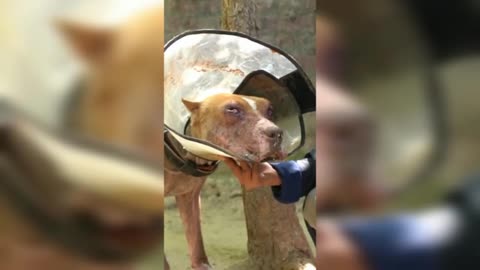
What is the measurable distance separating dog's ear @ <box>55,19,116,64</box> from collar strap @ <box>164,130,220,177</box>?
1.08 ft

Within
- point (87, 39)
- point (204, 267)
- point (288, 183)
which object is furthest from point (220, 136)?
point (87, 39)

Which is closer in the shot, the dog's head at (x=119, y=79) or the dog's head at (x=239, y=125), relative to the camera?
the dog's head at (x=119, y=79)

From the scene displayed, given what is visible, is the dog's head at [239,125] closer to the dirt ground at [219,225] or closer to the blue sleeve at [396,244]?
the dirt ground at [219,225]

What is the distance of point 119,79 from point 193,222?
402mm

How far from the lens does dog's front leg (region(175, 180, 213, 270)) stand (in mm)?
1241

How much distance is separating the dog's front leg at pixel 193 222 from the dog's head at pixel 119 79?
218 mm

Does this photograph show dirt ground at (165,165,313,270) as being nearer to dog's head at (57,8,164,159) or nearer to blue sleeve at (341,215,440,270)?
dog's head at (57,8,164,159)

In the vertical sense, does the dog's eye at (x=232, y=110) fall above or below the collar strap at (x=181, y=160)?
above

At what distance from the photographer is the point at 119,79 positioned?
0.96 m

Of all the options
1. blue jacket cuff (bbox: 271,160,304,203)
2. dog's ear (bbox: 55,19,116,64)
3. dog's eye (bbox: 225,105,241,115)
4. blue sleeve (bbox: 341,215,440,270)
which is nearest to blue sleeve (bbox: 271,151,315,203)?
blue jacket cuff (bbox: 271,160,304,203)

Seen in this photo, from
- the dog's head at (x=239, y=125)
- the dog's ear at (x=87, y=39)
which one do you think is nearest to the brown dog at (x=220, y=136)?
the dog's head at (x=239, y=125)

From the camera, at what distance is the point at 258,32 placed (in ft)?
3.87

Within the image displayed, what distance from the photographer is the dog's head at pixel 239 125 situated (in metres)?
1.19

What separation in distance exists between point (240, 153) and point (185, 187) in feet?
0.47
